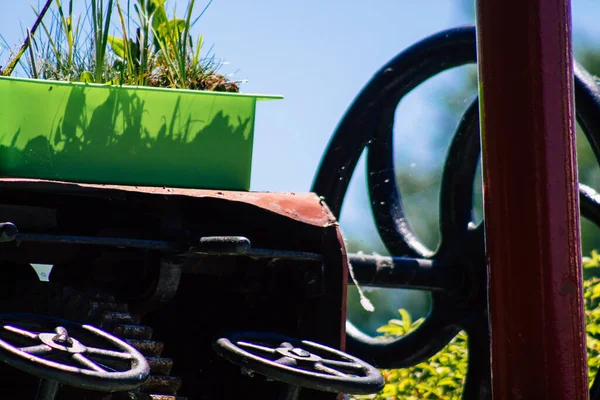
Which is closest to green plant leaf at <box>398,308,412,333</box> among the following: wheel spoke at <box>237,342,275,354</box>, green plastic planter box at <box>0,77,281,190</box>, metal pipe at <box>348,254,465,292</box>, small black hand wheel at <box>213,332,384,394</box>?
metal pipe at <box>348,254,465,292</box>

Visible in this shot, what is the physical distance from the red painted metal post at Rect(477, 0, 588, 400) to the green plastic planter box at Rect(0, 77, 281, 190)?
602mm

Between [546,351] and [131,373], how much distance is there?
0.55 meters

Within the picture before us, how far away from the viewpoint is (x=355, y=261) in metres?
3.01

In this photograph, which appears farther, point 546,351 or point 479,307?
point 479,307

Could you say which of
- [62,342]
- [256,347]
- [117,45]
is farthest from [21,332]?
[117,45]

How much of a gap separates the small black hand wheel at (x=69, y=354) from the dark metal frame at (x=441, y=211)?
1678mm

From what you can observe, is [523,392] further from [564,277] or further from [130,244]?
[130,244]

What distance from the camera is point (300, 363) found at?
1532 millimetres

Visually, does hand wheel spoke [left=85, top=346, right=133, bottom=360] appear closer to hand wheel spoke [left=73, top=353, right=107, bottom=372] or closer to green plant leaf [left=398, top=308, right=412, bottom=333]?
hand wheel spoke [left=73, top=353, right=107, bottom=372]

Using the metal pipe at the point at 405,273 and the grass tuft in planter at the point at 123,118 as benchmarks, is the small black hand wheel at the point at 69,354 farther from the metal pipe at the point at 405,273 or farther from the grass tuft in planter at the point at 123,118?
the metal pipe at the point at 405,273

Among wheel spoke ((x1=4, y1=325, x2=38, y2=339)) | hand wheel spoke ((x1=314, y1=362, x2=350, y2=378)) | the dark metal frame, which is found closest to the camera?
wheel spoke ((x1=4, y1=325, x2=38, y2=339))

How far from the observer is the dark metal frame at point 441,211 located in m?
3.16

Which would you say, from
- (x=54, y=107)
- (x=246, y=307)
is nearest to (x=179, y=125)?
(x=54, y=107)

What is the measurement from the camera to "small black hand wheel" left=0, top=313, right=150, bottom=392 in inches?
49.0
